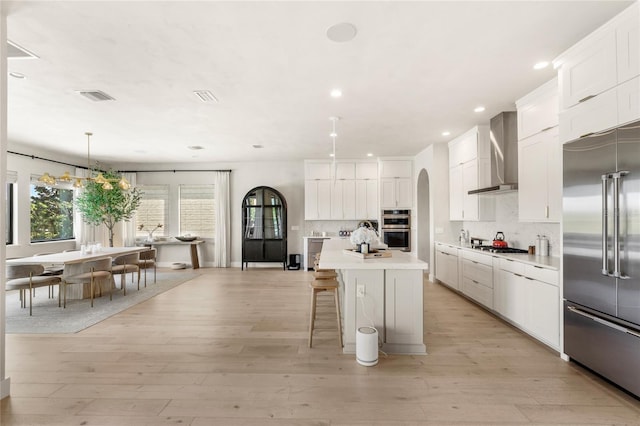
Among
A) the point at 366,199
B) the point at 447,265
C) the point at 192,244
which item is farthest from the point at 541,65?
the point at 192,244

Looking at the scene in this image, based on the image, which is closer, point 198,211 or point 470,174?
point 470,174

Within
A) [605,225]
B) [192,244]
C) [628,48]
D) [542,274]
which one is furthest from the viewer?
[192,244]

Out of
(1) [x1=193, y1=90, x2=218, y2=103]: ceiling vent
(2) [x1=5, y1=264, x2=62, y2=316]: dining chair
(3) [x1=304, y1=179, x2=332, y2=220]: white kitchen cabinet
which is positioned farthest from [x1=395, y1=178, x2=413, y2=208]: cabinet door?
(2) [x1=5, y1=264, x2=62, y2=316]: dining chair

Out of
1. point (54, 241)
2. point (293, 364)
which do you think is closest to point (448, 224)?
point (293, 364)

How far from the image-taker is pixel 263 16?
219 cm

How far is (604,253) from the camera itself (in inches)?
91.0

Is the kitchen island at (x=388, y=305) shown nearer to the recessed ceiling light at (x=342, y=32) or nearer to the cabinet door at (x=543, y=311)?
the cabinet door at (x=543, y=311)

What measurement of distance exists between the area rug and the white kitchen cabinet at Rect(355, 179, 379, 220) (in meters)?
4.50

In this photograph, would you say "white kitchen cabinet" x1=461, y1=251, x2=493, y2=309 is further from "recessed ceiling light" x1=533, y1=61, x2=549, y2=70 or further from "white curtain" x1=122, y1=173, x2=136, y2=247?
"white curtain" x1=122, y1=173, x2=136, y2=247

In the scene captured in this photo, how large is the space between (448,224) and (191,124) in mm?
5117

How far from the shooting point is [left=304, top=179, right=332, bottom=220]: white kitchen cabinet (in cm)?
752

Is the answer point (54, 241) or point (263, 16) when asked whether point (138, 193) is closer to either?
point (54, 241)

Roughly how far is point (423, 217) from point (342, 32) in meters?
5.37

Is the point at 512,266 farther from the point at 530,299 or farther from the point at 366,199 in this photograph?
the point at 366,199
